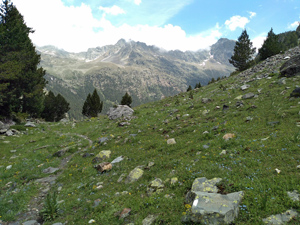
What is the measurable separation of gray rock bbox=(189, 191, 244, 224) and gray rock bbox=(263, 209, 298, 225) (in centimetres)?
84

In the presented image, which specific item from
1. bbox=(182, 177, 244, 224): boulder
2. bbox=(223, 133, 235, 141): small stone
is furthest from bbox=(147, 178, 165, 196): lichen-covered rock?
bbox=(223, 133, 235, 141): small stone

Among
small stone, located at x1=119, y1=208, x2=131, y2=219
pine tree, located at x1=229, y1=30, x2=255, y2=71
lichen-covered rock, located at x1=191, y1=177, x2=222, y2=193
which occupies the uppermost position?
pine tree, located at x1=229, y1=30, x2=255, y2=71

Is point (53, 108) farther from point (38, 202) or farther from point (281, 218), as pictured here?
point (281, 218)

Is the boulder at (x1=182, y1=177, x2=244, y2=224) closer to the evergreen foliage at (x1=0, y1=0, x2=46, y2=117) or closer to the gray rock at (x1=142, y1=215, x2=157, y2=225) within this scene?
the gray rock at (x1=142, y1=215, x2=157, y2=225)

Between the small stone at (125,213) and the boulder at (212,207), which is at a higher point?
the boulder at (212,207)

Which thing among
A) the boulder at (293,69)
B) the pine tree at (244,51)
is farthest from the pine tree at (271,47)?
the boulder at (293,69)

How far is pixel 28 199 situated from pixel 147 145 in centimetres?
907

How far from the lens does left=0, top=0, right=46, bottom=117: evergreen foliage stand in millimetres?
26672

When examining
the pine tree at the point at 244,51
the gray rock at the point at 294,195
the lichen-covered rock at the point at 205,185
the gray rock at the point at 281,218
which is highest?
the pine tree at the point at 244,51

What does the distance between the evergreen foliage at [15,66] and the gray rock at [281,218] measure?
1295 inches

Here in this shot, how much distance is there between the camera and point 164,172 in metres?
9.27

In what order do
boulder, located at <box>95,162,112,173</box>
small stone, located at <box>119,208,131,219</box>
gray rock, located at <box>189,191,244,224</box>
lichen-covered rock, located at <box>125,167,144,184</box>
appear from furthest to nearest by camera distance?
boulder, located at <box>95,162,112,173</box> < lichen-covered rock, located at <box>125,167,144,184</box> < small stone, located at <box>119,208,131,219</box> < gray rock, located at <box>189,191,244,224</box>

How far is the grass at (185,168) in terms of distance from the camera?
19.8ft

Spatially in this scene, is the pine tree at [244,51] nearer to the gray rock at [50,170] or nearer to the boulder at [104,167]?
the boulder at [104,167]
